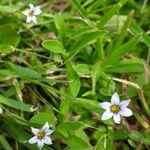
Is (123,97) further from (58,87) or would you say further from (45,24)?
(45,24)

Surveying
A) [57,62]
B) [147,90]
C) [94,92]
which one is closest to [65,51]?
[57,62]

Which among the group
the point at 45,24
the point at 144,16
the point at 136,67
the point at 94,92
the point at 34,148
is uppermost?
the point at 144,16

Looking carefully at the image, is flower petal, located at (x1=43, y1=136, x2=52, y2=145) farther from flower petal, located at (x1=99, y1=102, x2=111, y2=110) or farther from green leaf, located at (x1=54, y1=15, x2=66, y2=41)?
green leaf, located at (x1=54, y1=15, x2=66, y2=41)

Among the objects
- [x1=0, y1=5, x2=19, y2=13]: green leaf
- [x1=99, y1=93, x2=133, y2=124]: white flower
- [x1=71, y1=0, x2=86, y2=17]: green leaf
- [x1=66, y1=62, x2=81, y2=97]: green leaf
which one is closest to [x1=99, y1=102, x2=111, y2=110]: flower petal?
[x1=99, y1=93, x2=133, y2=124]: white flower

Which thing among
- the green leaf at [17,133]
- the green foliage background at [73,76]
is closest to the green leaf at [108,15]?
the green foliage background at [73,76]

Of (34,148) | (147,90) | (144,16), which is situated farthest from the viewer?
(144,16)

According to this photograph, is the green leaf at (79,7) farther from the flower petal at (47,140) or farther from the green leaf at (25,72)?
the flower petal at (47,140)
